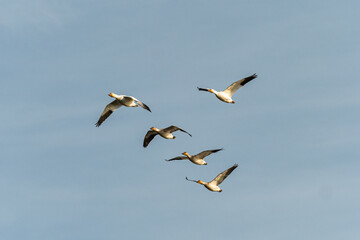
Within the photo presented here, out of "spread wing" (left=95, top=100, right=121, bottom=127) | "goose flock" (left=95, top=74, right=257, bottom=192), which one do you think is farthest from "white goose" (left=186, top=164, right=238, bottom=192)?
"spread wing" (left=95, top=100, right=121, bottom=127)

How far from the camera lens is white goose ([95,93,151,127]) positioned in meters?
45.9

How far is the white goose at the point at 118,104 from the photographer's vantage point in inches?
1809

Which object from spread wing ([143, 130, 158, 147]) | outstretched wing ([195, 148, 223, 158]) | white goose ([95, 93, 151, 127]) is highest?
white goose ([95, 93, 151, 127])

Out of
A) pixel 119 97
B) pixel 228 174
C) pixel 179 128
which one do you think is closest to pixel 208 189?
pixel 228 174

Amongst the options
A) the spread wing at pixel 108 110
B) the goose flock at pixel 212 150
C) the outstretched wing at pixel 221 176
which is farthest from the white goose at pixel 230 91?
the spread wing at pixel 108 110

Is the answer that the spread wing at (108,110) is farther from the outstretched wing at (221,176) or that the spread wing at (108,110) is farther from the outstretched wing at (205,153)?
the outstretched wing at (221,176)

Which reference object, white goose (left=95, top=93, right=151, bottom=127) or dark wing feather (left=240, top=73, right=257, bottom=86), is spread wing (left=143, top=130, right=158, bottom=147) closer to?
white goose (left=95, top=93, right=151, bottom=127)

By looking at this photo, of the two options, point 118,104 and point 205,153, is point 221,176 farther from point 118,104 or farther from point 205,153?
point 118,104

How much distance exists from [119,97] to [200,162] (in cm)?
683

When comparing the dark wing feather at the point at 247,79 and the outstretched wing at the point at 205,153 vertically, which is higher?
the dark wing feather at the point at 247,79

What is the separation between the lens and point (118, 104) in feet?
167

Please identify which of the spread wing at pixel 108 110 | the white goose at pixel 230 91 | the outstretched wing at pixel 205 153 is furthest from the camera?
Answer: the spread wing at pixel 108 110

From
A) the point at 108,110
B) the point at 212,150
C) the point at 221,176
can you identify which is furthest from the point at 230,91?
the point at 108,110

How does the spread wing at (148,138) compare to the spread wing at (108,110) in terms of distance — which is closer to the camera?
the spread wing at (148,138)
